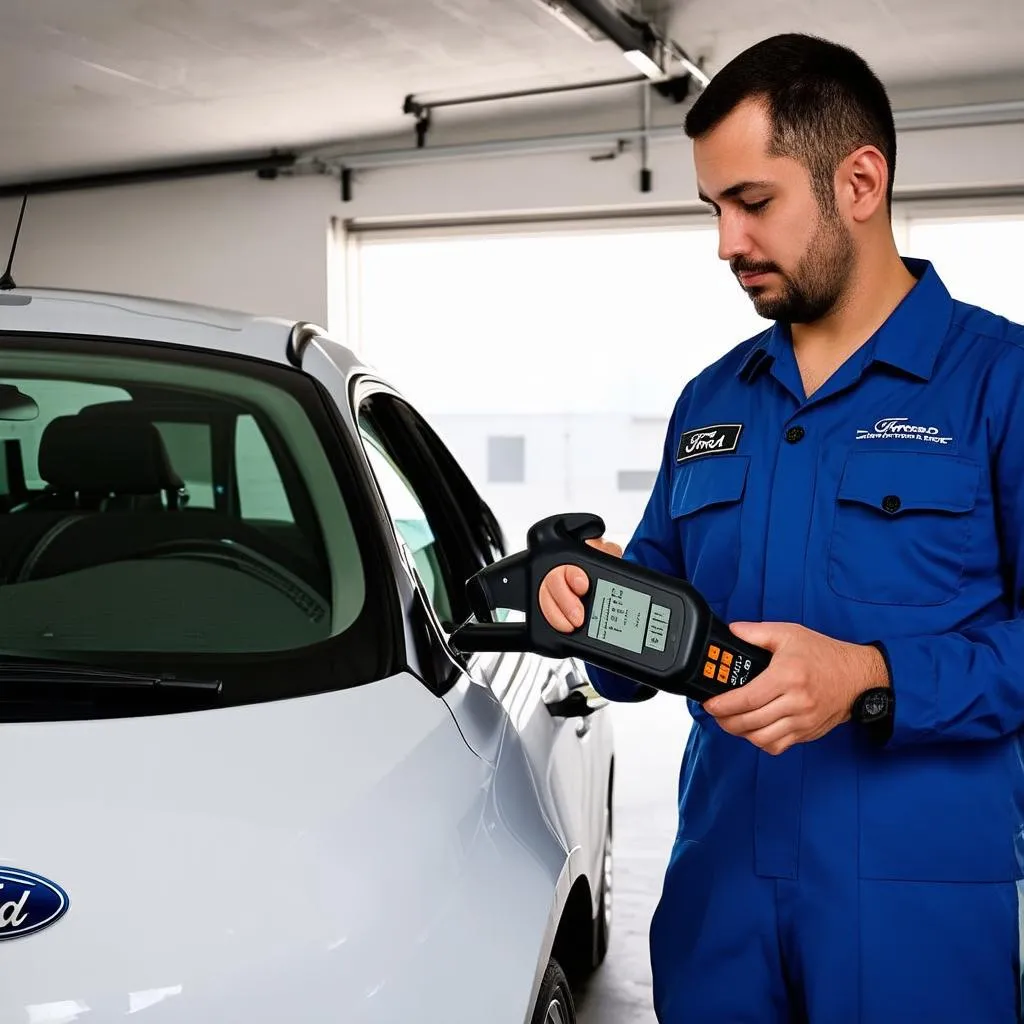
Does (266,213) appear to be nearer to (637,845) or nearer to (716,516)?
(637,845)

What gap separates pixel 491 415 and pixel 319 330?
6868 mm

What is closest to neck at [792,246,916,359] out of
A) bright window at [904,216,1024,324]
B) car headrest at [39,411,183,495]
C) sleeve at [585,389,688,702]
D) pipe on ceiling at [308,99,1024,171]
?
sleeve at [585,389,688,702]

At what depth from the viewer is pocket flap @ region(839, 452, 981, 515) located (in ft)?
4.00

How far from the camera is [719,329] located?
26.9 feet

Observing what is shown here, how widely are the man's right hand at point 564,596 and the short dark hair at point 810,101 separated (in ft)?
1.43

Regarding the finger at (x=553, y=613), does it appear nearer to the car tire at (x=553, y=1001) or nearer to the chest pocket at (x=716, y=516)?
the chest pocket at (x=716, y=516)

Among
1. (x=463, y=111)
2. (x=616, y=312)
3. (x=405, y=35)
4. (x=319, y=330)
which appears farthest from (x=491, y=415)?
(x=319, y=330)

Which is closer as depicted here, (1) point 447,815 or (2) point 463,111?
(1) point 447,815

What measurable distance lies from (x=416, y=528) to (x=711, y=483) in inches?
42.7

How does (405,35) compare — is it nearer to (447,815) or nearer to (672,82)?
(672,82)

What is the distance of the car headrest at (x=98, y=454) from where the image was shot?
5.97 ft

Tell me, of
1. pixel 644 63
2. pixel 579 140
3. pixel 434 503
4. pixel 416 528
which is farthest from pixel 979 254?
pixel 434 503

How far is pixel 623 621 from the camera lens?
1152 mm

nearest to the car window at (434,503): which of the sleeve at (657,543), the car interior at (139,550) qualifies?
the car interior at (139,550)
